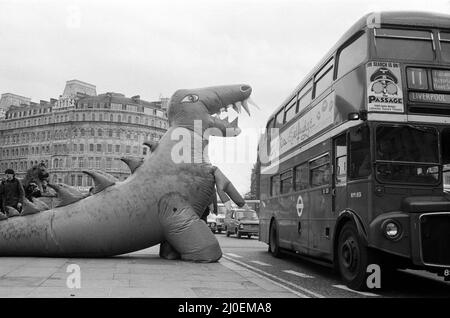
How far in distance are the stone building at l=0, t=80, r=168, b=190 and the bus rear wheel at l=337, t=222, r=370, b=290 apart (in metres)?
82.8

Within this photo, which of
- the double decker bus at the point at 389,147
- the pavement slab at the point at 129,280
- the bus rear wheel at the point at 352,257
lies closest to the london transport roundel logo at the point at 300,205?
the double decker bus at the point at 389,147

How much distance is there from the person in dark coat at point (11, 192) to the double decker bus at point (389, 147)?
7208mm

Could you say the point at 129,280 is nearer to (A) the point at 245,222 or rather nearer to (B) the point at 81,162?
(A) the point at 245,222

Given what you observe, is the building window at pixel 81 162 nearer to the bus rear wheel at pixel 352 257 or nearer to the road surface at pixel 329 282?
the road surface at pixel 329 282

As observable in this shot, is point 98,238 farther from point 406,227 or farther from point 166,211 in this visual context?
point 406,227

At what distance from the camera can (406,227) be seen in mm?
7352

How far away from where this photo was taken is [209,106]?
11867 mm

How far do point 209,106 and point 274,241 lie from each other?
565cm

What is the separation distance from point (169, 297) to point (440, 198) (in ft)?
14.0

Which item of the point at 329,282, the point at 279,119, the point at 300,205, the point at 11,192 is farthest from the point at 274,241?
the point at 11,192

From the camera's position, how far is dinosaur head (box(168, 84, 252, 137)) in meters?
11.7

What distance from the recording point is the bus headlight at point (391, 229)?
→ 7.37 m
